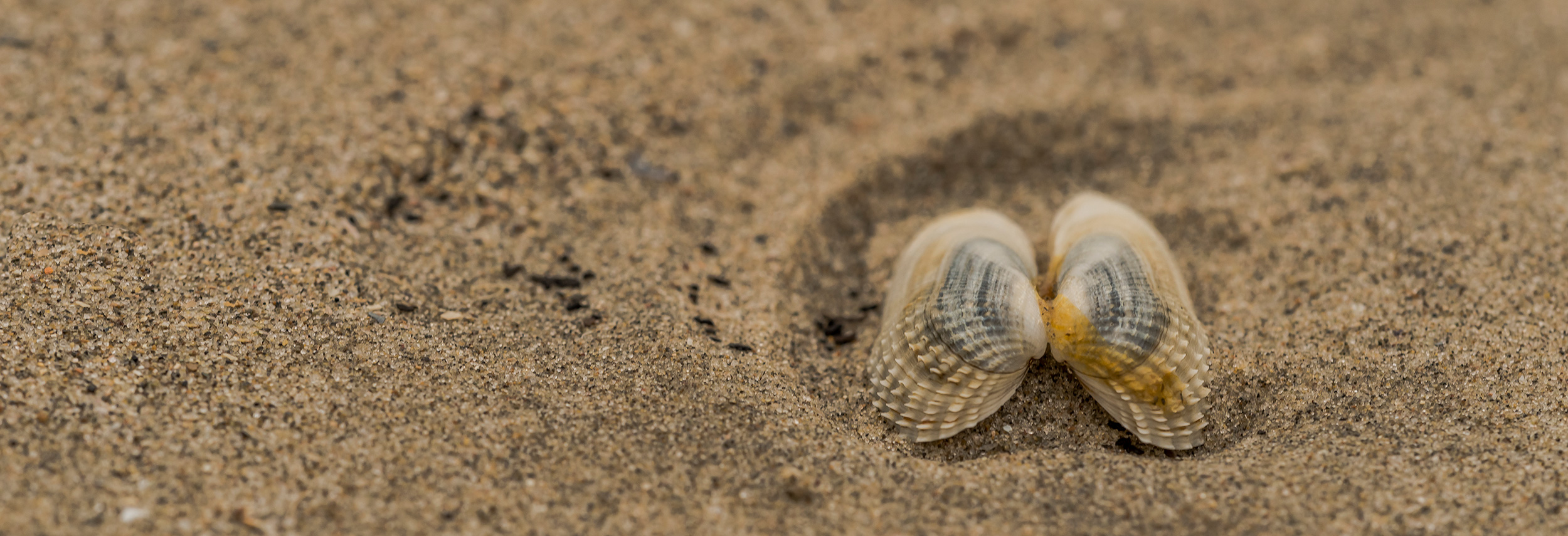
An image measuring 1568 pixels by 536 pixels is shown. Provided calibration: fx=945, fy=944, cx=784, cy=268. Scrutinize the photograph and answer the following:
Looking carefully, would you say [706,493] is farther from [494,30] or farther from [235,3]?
[235,3]

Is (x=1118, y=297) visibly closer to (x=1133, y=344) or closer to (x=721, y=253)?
(x=1133, y=344)

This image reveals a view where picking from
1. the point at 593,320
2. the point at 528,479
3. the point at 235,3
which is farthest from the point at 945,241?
the point at 235,3

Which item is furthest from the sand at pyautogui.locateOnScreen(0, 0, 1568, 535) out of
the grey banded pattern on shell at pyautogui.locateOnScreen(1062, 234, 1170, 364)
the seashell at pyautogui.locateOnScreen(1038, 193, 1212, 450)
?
the grey banded pattern on shell at pyautogui.locateOnScreen(1062, 234, 1170, 364)

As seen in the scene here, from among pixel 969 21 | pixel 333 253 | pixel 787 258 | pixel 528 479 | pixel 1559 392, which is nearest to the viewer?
pixel 528 479

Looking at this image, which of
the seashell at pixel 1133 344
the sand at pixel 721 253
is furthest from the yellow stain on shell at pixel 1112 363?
the sand at pixel 721 253

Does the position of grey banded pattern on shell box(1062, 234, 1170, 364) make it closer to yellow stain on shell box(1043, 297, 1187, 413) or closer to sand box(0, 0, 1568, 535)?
yellow stain on shell box(1043, 297, 1187, 413)

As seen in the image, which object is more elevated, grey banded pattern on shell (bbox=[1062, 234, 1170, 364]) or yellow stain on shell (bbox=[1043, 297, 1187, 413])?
grey banded pattern on shell (bbox=[1062, 234, 1170, 364])
